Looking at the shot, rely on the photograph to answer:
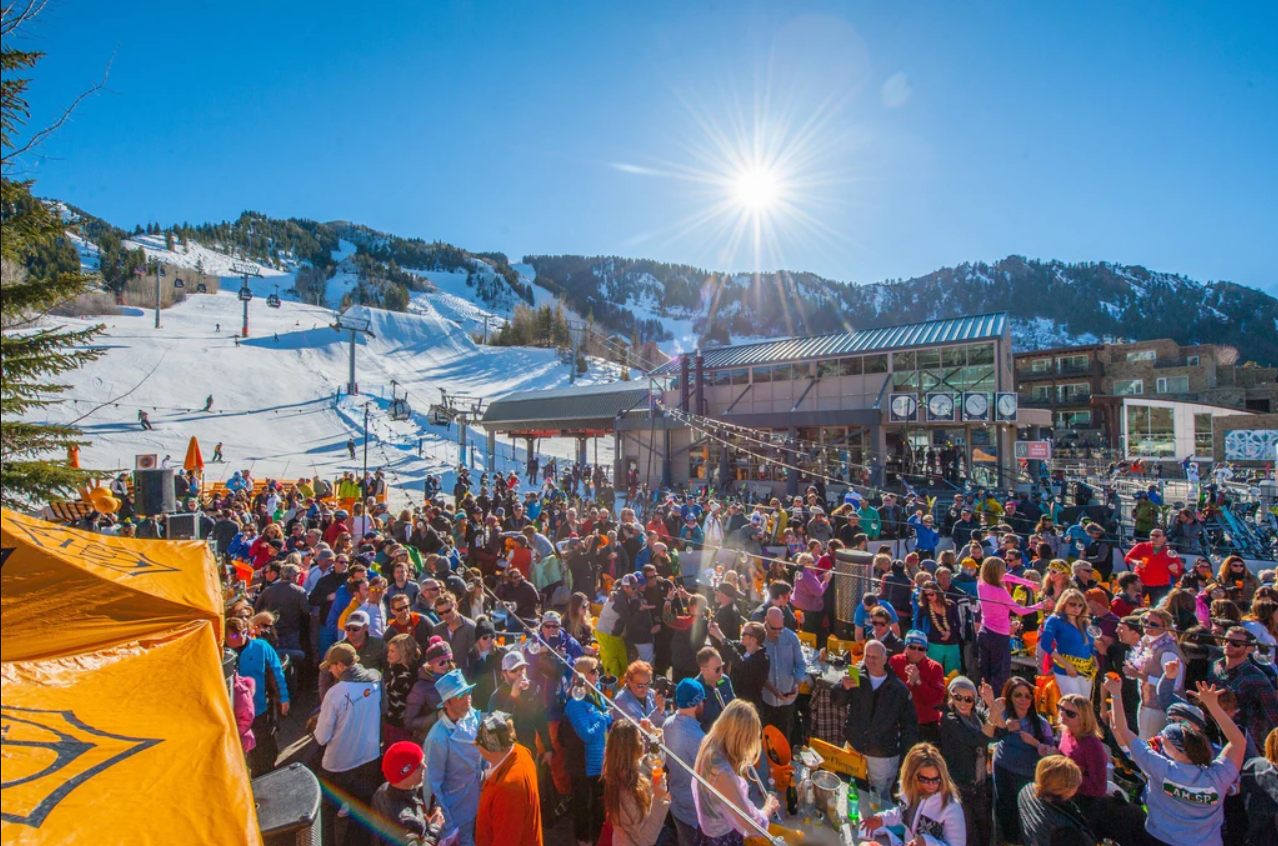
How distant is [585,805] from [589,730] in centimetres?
60

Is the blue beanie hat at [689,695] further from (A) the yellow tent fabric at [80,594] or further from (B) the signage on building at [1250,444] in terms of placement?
(B) the signage on building at [1250,444]

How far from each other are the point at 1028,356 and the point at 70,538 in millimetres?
63420

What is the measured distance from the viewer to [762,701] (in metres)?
5.41

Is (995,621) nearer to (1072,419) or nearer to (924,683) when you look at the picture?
(924,683)

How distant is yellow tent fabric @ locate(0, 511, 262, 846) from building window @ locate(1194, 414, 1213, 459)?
4787 centimetres

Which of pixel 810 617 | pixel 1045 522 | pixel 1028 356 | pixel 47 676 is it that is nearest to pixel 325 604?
pixel 47 676

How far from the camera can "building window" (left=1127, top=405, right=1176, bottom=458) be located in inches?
1556

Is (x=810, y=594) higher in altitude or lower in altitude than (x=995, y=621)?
lower

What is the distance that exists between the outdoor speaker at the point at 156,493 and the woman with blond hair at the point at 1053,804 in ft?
38.0

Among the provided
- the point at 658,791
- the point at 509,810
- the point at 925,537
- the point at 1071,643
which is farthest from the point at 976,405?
the point at 509,810

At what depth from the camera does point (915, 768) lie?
348 centimetres

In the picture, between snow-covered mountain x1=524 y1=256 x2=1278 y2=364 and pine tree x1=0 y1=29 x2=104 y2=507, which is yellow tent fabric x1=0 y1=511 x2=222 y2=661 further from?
snow-covered mountain x1=524 y1=256 x2=1278 y2=364

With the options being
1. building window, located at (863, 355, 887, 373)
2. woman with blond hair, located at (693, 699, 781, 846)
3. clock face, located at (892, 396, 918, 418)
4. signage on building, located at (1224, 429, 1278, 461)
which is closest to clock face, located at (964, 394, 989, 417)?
clock face, located at (892, 396, 918, 418)

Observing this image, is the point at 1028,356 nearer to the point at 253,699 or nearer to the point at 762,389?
the point at 762,389
